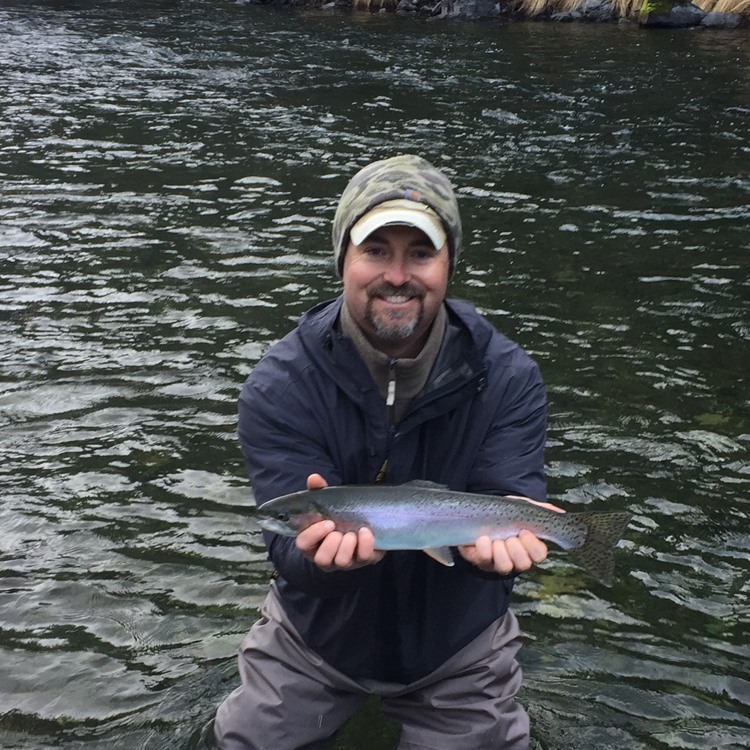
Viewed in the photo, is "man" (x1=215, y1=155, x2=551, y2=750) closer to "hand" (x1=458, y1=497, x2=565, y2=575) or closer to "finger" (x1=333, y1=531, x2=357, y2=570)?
"hand" (x1=458, y1=497, x2=565, y2=575)

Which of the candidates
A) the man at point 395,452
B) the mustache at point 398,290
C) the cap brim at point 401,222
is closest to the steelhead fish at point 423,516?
the man at point 395,452

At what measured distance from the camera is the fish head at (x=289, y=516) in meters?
3.48

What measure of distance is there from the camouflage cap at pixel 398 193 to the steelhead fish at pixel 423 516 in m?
1.13

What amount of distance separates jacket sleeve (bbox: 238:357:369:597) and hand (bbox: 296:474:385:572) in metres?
0.39

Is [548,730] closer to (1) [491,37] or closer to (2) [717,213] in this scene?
(2) [717,213]

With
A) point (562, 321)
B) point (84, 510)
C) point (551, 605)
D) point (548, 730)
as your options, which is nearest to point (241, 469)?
point (84, 510)

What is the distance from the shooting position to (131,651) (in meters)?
5.24

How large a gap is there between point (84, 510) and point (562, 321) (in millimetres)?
4942

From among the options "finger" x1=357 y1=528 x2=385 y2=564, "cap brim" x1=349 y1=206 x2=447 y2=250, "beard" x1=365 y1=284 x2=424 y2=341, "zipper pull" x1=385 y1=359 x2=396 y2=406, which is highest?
"cap brim" x1=349 y1=206 x2=447 y2=250

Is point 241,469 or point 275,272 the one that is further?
point 275,272

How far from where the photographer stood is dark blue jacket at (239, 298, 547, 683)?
13.0ft

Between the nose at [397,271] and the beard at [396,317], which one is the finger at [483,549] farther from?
the nose at [397,271]

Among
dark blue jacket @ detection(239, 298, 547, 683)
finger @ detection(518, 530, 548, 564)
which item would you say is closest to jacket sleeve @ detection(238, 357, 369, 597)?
dark blue jacket @ detection(239, 298, 547, 683)

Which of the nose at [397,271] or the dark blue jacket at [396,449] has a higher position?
the nose at [397,271]
